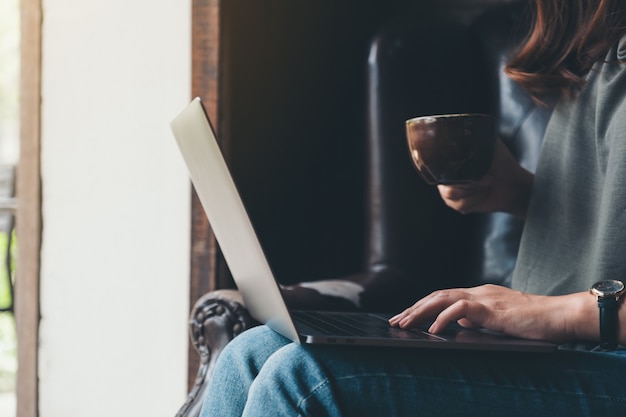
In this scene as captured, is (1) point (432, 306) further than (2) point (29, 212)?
No

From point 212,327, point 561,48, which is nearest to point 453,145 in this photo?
point 561,48

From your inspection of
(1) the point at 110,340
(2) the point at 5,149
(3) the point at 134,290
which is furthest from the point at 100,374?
(2) the point at 5,149

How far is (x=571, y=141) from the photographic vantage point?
130cm

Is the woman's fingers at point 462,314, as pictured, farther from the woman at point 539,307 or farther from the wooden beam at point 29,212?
the wooden beam at point 29,212

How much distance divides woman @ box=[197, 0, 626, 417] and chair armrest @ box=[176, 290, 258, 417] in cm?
25

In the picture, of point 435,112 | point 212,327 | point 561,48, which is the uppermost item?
point 561,48

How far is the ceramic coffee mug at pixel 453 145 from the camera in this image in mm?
1136

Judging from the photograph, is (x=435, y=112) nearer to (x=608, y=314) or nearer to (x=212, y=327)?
(x=212, y=327)

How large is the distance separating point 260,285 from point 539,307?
1.10 ft

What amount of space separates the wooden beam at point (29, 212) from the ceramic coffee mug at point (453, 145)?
3.61 ft

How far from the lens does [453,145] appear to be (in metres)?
1.14

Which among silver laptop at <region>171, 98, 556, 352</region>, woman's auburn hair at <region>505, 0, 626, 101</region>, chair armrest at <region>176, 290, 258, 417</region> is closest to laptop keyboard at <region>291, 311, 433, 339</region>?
silver laptop at <region>171, 98, 556, 352</region>

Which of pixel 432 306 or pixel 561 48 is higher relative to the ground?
pixel 561 48

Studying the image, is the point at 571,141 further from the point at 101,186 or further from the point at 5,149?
the point at 5,149
